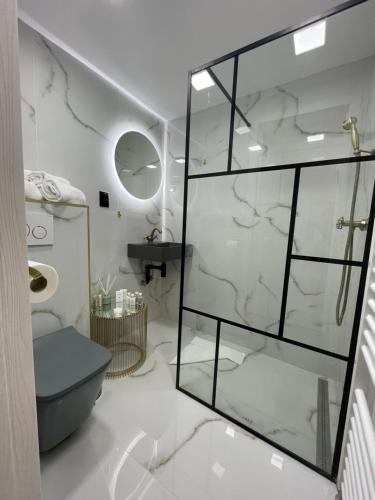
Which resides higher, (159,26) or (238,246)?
Result: (159,26)

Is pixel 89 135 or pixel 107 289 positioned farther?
pixel 107 289

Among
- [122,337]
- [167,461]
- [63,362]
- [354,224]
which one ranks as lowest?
[167,461]

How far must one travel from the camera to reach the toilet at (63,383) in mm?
917

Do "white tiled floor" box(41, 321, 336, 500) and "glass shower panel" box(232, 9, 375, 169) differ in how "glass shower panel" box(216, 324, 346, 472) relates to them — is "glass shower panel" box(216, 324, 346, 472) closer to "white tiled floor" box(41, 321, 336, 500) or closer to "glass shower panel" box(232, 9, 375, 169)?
"white tiled floor" box(41, 321, 336, 500)

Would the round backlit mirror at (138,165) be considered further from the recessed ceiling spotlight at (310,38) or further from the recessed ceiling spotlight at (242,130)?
the recessed ceiling spotlight at (310,38)

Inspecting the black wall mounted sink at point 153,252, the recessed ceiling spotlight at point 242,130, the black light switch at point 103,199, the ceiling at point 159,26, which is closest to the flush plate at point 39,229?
the black light switch at point 103,199

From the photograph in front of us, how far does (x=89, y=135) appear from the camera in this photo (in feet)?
5.60

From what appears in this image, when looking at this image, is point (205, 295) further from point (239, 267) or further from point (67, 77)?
point (67, 77)

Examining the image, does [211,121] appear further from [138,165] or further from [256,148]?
[138,165]

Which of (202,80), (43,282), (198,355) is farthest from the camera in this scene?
(198,355)

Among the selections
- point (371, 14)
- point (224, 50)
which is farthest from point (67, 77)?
point (371, 14)

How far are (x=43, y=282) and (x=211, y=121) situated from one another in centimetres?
159

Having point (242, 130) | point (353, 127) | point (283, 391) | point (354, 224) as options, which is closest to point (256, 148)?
point (242, 130)

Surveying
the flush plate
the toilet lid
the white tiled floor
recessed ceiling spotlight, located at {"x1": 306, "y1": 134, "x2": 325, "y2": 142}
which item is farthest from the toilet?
recessed ceiling spotlight, located at {"x1": 306, "y1": 134, "x2": 325, "y2": 142}
